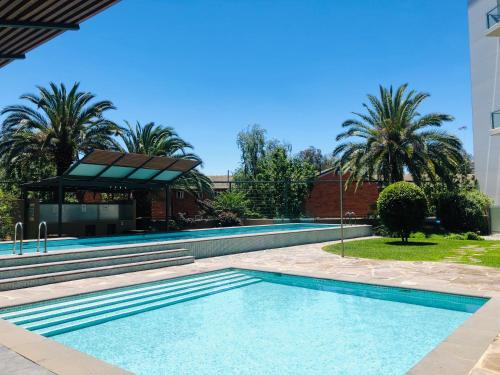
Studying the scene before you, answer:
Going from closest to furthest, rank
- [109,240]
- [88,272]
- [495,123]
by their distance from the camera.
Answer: [88,272], [109,240], [495,123]

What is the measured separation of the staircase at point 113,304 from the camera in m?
6.62

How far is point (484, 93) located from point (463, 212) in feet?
32.1

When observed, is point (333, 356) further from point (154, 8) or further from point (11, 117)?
point (11, 117)

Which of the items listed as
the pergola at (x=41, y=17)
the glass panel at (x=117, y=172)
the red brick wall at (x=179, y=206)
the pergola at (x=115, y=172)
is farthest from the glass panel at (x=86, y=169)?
the pergola at (x=41, y=17)

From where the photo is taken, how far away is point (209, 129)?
3444cm

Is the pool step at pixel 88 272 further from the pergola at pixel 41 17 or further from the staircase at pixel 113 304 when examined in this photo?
the pergola at pixel 41 17

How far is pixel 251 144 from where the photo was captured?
44969 mm

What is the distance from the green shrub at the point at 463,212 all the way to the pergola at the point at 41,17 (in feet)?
74.6

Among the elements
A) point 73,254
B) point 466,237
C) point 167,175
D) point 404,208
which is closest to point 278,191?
point 167,175

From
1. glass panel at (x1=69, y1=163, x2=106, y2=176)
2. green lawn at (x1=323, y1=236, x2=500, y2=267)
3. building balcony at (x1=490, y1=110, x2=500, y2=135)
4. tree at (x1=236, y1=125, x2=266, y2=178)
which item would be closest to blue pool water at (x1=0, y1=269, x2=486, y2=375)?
green lawn at (x1=323, y1=236, x2=500, y2=267)

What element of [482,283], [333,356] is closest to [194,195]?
[482,283]

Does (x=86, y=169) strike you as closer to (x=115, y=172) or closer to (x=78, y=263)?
(x=115, y=172)

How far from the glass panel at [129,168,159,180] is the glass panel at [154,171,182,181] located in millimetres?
417

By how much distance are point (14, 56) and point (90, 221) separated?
14286mm
